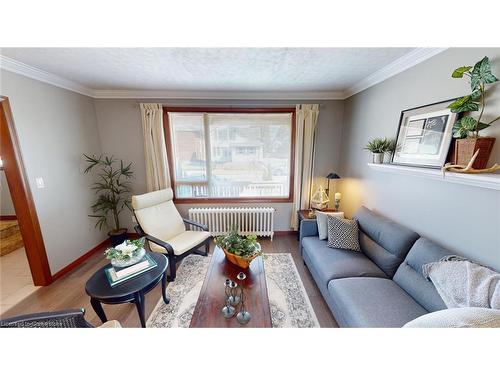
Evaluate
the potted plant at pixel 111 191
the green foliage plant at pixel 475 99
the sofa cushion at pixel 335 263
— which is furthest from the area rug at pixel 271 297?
the green foliage plant at pixel 475 99

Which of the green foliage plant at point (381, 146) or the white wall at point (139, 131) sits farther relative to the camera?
the white wall at point (139, 131)

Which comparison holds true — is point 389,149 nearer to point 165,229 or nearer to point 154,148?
point 165,229

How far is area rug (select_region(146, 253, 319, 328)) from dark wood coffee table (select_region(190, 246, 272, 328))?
386mm

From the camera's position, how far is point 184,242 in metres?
2.37

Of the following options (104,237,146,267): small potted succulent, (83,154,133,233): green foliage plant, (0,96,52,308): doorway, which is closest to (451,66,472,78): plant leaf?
(104,237,146,267): small potted succulent

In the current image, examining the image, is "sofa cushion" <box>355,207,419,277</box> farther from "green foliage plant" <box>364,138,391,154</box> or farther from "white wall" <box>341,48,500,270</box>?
"green foliage plant" <box>364,138,391,154</box>

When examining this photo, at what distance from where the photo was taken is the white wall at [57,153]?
6.53 ft

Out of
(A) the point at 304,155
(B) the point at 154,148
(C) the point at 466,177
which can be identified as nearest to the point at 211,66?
(B) the point at 154,148

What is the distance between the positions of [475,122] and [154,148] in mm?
3451

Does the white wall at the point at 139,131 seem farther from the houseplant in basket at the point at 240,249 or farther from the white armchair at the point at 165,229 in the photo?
the houseplant in basket at the point at 240,249

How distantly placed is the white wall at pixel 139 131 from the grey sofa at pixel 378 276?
1.33 meters

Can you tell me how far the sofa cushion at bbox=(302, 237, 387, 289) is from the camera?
1.69 m
